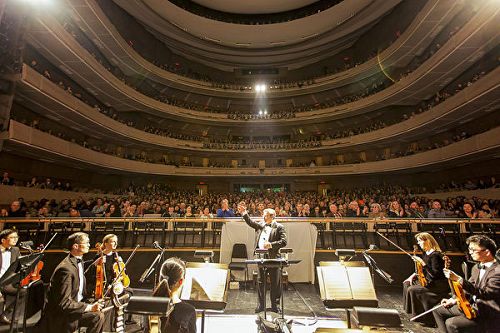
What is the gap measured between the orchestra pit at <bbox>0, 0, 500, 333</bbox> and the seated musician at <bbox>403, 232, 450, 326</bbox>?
1.2 inches

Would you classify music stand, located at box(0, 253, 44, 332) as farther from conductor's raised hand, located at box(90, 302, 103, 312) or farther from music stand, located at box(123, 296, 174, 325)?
music stand, located at box(123, 296, 174, 325)

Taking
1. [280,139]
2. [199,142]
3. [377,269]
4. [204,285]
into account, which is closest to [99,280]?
[204,285]

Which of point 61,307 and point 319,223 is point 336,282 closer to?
point 61,307

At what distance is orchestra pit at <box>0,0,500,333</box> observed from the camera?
11.9 feet

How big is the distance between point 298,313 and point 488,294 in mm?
2745

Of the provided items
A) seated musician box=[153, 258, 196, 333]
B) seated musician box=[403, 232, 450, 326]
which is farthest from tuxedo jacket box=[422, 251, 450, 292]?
seated musician box=[153, 258, 196, 333]

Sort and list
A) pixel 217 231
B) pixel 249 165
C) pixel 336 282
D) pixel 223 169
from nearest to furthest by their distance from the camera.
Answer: pixel 336 282 → pixel 217 231 → pixel 223 169 → pixel 249 165

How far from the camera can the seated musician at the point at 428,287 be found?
4184mm

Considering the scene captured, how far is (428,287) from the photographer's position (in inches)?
170

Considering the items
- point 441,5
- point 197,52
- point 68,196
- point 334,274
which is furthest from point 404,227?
point 197,52

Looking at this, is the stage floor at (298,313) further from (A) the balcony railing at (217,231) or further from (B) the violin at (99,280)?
(A) the balcony railing at (217,231)

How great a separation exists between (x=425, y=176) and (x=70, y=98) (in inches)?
914

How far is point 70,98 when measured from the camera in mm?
13336

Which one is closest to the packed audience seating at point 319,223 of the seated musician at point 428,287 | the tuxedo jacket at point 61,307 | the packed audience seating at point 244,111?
the seated musician at point 428,287
